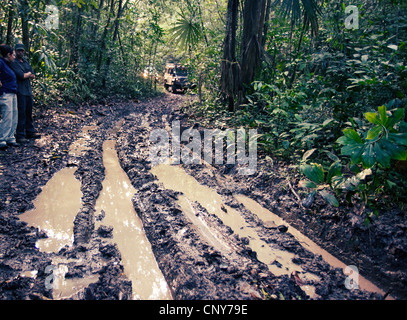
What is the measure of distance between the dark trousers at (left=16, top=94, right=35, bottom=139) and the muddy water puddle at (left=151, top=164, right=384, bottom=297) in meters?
2.70

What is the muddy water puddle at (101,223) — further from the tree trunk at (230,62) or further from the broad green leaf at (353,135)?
the tree trunk at (230,62)

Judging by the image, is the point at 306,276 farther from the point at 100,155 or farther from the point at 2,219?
the point at 100,155

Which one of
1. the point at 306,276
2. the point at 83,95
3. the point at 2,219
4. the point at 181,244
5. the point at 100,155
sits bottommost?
the point at 306,276

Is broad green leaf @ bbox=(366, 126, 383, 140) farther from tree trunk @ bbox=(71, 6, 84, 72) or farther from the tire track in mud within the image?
tree trunk @ bbox=(71, 6, 84, 72)

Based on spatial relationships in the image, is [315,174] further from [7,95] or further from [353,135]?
[7,95]

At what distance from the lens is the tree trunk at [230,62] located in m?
6.54

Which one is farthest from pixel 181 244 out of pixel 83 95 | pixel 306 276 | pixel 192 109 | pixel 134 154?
pixel 83 95

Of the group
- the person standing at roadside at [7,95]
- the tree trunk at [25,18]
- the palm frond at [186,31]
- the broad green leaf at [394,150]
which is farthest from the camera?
the palm frond at [186,31]

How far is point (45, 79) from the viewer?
779 centimetres

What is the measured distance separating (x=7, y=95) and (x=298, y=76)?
6.15 meters

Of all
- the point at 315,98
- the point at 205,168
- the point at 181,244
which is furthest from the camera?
the point at 205,168

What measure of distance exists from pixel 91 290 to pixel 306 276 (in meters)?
1.96

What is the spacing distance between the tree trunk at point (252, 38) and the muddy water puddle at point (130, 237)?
3.67 m

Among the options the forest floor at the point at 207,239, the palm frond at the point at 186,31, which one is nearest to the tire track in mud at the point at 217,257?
the forest floor at the point at 207,239
